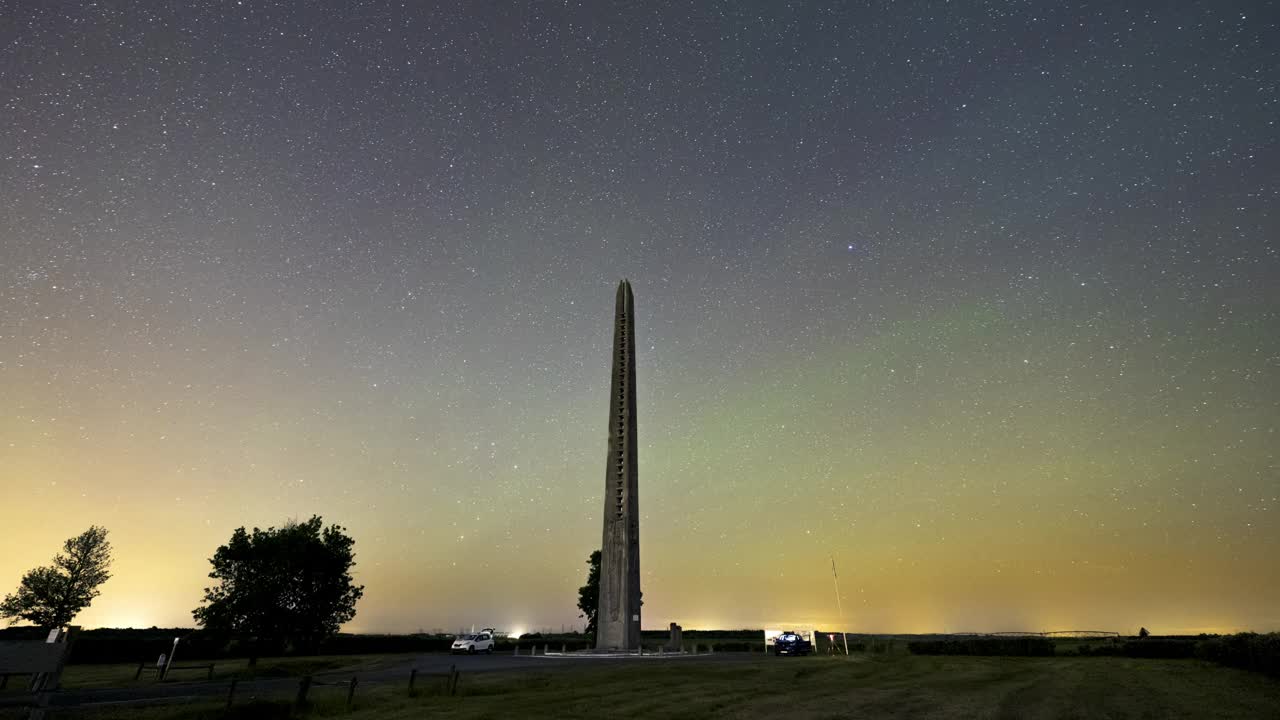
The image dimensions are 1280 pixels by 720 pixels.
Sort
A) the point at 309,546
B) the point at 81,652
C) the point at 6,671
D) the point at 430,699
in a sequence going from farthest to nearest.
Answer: the point at 309,546 < the point at 81,652 < the point at 430,699 < the point at 6,671

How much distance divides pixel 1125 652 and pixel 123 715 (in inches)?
2024

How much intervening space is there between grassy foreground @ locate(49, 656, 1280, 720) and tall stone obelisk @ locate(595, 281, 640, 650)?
28655 millimetres

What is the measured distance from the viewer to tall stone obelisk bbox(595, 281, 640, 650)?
202ft

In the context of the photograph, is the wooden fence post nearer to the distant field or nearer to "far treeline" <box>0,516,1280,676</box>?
the distant field

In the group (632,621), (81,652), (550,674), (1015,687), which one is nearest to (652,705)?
(550,674)

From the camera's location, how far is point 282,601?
2729 inches

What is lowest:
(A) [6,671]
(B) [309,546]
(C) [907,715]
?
(C) [907,715]

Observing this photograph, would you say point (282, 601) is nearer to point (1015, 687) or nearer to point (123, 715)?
point (123, 715)

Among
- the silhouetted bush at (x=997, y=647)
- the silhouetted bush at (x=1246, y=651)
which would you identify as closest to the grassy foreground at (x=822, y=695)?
the silhouetted bush at (x=1246, y=651)

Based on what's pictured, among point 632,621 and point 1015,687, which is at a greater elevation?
point 632,621

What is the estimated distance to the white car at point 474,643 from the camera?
61031mm

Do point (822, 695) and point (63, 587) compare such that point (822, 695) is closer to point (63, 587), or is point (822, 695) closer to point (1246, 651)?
point (1246, 651)

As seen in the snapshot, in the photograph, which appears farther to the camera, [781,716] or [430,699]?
[430,699]

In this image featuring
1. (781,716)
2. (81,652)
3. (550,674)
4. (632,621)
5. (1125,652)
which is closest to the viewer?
(781,716)
